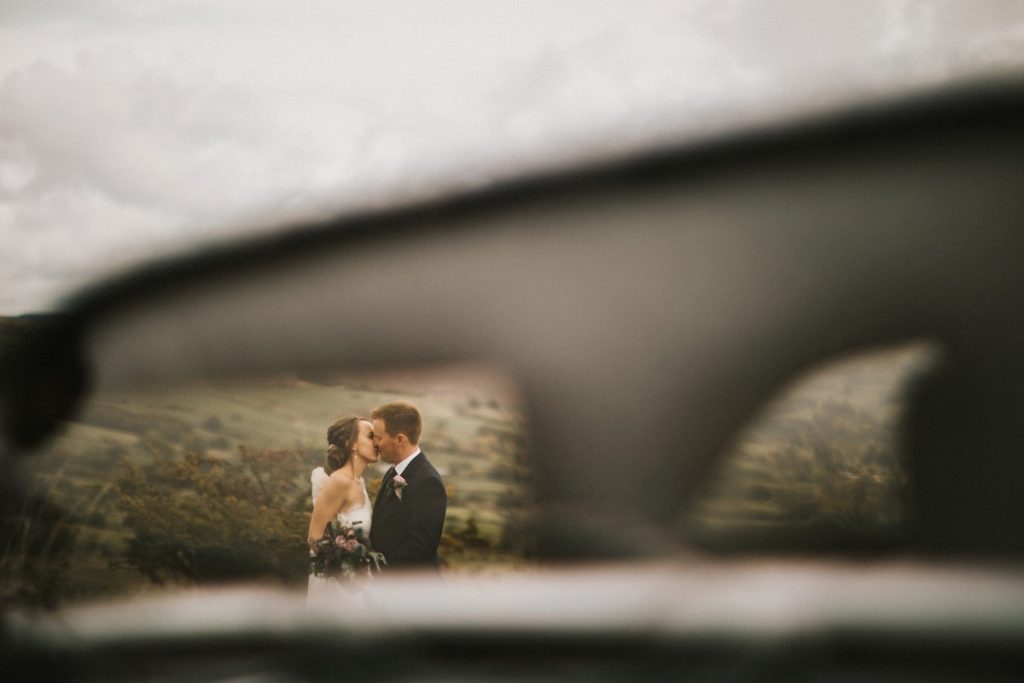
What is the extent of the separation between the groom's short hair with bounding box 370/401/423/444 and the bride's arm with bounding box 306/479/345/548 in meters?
0.14

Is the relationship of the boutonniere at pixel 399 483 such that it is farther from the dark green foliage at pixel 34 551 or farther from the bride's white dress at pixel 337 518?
the dark green foliage at pixel 34 551

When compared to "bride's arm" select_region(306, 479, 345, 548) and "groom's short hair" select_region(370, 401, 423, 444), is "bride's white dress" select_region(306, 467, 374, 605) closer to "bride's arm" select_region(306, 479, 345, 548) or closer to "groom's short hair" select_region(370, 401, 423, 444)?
"bride's arm" select_region(306, 479, 345, 548)

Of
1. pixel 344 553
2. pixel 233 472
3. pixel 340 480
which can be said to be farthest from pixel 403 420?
pixel 233 472

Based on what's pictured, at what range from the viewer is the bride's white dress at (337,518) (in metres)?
1.47

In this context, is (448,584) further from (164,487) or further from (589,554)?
(164,487)

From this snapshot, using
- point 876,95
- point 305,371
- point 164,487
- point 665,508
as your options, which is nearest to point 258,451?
point 305,371

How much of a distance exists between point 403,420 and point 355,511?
0.61 ft

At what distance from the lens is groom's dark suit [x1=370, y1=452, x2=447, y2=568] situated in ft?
4.75

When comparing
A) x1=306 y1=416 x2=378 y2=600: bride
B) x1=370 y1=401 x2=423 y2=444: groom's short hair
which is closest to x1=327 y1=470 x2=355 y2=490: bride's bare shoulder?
x1=306 y1=416 x2=378 y2=600: bride

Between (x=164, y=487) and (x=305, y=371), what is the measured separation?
42cm

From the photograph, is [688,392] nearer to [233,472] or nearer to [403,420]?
[403,420]

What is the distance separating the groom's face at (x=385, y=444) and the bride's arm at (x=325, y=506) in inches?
3.8

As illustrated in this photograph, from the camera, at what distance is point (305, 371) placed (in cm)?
159

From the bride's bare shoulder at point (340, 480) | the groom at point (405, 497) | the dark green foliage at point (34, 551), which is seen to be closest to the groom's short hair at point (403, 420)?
the groom at point (405, 497)
